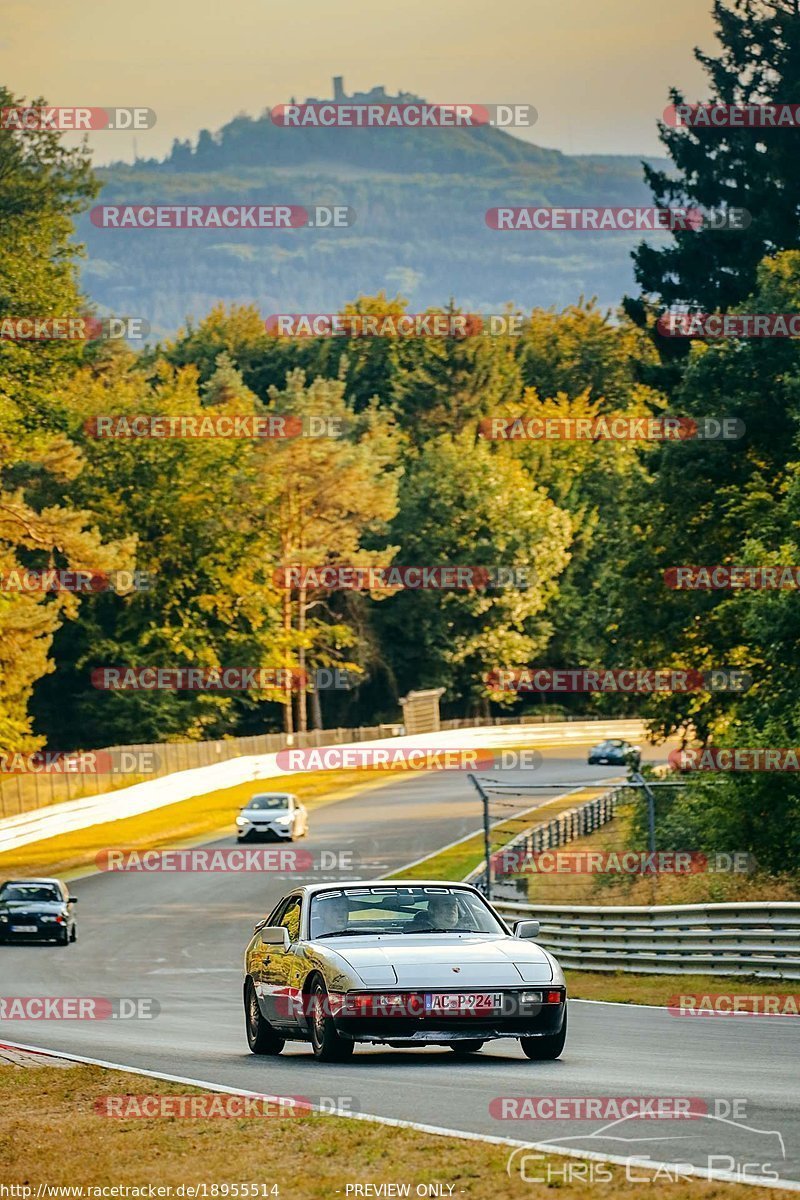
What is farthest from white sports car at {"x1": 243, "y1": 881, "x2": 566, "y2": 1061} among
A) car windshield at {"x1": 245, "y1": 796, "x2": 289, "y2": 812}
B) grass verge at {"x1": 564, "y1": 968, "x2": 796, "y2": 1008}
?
car windshield at {"x1": 245, "y1": 796, "x2": 289, "y2": 812}

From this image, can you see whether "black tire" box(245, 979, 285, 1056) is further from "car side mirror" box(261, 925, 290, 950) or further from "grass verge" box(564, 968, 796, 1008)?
"grass verge" box(564, 968, 796, 1008)

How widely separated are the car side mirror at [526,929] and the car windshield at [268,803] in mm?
37510

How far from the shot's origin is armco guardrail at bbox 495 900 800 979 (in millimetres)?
20297

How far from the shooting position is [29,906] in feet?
112

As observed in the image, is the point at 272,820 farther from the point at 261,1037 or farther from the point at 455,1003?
the point at 455,1003

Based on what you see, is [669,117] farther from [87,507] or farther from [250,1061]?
[250,1061]

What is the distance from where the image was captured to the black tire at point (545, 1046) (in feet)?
42.5

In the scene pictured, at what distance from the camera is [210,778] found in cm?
6500

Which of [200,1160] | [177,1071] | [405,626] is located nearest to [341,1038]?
[177,1071]

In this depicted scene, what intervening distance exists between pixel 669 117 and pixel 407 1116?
50.2m

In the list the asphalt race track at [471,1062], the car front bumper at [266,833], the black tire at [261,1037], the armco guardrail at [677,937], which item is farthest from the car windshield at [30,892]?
the black tire at [261,1037]

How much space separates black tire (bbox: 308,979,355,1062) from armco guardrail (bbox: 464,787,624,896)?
70.0 ft

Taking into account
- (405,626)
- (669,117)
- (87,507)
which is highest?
(669,117)

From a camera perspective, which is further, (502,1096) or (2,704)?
(2,704)
